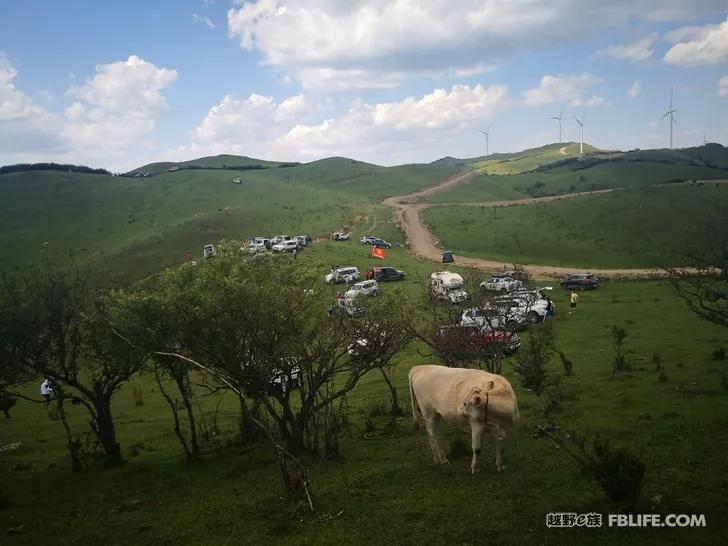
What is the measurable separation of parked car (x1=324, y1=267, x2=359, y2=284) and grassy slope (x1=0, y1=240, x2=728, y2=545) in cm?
3311

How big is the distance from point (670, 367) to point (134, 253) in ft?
277

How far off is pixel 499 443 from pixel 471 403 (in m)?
1.48

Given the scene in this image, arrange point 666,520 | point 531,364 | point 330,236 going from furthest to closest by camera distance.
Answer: point 330,236 < point 531,364 < point 666,520

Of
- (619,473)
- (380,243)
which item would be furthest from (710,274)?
(380,243)

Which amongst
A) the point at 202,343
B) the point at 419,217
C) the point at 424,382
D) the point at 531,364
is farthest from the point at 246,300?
the point at 419,217

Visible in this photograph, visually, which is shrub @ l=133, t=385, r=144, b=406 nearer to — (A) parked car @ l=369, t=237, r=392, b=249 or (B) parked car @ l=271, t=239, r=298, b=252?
(B) parked car @ l=271, t=239, r=298, b=252

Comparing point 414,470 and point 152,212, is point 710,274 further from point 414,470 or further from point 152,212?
point 152,212

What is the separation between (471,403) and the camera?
15.5 meters

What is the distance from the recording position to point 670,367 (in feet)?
92.2

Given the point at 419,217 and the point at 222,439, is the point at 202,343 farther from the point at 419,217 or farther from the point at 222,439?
the point at 419,217

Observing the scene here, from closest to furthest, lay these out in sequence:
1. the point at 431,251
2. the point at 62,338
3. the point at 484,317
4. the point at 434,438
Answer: the point at 434,438
the point at 62,338
the point at 484,317
the point at 431,251

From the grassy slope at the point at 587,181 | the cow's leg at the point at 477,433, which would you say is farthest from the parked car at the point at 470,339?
the grassy slope at the point at 587,181

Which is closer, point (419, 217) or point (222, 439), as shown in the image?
point (222, 439)

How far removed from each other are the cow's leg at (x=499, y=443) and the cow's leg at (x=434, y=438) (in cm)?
184
